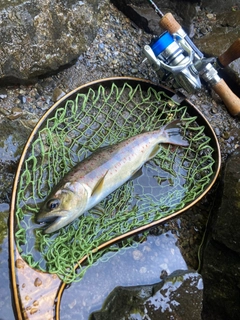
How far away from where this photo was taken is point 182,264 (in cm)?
344

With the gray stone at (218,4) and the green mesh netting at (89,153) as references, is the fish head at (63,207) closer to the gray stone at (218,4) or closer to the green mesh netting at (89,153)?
the green mesh netting at (89,153)

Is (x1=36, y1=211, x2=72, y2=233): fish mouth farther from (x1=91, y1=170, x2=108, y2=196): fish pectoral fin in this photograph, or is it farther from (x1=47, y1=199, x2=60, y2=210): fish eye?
(x1=91, y1=170, x2=108, y2=196): fish pectoral fin

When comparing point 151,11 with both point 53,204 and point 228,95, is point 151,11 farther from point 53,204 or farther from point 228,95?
point 53,204

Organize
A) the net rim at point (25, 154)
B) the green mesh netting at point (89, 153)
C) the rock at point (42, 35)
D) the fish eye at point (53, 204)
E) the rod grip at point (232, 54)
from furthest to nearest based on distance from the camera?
1. the rod grip at point (232, 54)
2. the rock at point (42, 35)
3. the green mesh netting at point (89, 153)
4. the fish eye at point (53, 204)
5. the net rim at point (25, 154)

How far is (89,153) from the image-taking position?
11.0 feet

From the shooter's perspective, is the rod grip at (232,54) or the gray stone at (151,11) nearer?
the rod grip at (232,54)

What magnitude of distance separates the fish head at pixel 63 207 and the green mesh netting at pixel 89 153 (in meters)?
0.14

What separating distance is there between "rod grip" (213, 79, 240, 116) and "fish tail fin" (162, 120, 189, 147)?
49 cm

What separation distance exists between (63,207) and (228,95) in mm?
1882

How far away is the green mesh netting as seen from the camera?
9.30 feet

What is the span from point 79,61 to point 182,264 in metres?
2.04

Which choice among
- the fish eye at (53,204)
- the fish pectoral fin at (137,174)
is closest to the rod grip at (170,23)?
the fish pectoral fin at (137,174)

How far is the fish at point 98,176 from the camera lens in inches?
108

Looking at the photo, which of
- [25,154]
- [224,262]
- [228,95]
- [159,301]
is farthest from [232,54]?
[159,301]
